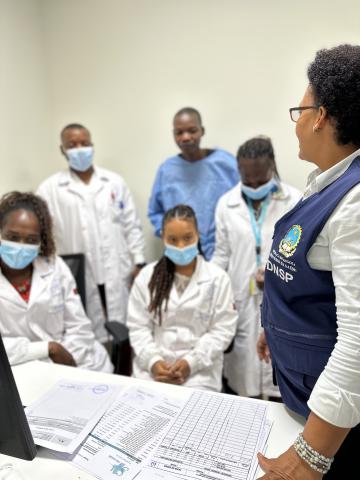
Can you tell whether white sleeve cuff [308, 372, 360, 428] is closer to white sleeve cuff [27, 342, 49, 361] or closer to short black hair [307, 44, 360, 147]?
short black hair [307, 44, 360, 147]

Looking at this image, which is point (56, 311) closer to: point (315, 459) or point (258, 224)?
point (258, 224)

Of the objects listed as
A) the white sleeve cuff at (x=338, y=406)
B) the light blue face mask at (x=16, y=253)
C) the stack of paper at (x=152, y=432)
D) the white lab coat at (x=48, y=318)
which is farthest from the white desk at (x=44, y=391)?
the light blue face mask at (x=16, y=253)

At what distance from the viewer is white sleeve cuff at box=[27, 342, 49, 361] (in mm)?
1407

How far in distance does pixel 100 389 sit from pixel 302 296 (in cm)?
71

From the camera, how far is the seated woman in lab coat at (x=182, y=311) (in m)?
1.57

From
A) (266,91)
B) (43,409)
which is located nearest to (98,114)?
(266,91)

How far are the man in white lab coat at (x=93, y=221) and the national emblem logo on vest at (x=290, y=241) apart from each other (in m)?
1.70

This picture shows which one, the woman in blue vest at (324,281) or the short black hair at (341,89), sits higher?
the short black hair at (341,89)

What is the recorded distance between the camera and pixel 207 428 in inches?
36.8

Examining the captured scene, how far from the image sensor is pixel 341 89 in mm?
698

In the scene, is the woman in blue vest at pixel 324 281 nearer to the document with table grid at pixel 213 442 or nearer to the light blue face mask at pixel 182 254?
the document with table grid at pixel 213 442

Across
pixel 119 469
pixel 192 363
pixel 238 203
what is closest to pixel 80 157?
pixel 238 203

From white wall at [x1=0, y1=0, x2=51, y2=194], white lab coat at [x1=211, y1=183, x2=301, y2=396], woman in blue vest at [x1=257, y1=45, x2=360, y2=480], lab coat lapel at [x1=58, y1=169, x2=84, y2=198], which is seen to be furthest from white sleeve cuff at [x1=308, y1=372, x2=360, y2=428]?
white wall at [x1=0, y1=0, x2=51, y2=194]

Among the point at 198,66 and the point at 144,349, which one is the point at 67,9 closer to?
the point at 198,66
